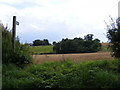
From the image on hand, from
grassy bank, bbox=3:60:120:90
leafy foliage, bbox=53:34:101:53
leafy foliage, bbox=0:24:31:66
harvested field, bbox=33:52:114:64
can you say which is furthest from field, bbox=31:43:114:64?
grassy bank, bbox=3:60:120:90

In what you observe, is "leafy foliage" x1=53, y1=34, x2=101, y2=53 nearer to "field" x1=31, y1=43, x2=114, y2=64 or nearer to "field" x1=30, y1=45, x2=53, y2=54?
"field" x1=30, y1=45, x2=53, y2=54

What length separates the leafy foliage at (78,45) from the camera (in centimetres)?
1103

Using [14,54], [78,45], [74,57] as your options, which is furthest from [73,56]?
[14,54]

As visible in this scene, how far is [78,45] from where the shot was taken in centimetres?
1140

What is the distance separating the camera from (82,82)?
6.68m

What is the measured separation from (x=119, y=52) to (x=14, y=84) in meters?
3.97

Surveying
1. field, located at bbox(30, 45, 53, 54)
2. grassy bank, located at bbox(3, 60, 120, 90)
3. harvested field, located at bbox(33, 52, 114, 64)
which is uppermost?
field, located at bbox(30, 45, 53, 54)

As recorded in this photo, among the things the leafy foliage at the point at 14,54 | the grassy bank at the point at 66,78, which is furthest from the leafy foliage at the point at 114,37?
the leafy foliage at the point at 14,54

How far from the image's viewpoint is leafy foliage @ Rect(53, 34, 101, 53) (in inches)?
434

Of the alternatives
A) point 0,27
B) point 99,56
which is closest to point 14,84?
point 0,27

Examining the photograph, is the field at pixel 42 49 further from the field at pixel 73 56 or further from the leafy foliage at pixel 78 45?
the leafy foliage at pixel 78 45

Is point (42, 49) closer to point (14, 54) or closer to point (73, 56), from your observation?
point (73, 56)

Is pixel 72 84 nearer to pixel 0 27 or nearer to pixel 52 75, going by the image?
pixel 52 75

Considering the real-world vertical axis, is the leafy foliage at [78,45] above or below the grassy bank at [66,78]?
above
